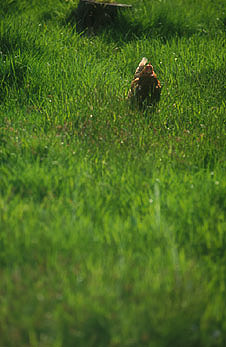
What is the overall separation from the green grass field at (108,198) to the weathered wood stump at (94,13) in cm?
116

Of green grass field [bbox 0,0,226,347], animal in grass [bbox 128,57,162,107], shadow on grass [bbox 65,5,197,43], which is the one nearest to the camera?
green grass field [bbox 0,0,226,347]

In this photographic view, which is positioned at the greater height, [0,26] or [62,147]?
[0,26]

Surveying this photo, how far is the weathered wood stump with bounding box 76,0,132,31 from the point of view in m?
7.34

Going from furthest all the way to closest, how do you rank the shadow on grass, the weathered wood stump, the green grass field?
the weathered wood stump
the shadow on grass
the green grass field

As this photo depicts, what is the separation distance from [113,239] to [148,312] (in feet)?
2.37

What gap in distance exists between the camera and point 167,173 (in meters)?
3.46

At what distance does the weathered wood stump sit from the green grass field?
45.8 inches

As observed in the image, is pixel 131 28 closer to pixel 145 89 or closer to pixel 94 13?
pixel 94 13

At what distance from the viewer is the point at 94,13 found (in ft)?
24.2

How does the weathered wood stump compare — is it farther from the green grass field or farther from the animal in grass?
the animal in grass

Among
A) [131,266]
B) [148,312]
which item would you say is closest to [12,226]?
[131,266]

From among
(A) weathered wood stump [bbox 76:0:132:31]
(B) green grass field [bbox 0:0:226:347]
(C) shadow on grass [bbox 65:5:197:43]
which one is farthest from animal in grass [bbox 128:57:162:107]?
(A) weathered wood stump [bbox 76:0:132:31]

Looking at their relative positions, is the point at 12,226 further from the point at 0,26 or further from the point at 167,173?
the point at 0,26

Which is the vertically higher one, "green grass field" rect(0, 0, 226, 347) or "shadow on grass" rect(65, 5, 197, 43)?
"shadow on grass" rect(65, 5, 197, 43)
